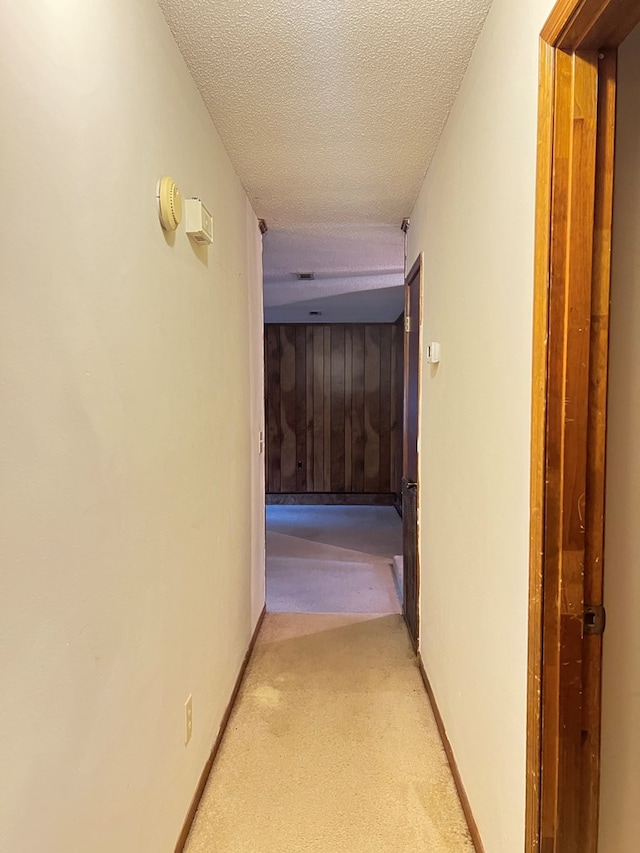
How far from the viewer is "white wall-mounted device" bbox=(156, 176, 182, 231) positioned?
4.34 feet

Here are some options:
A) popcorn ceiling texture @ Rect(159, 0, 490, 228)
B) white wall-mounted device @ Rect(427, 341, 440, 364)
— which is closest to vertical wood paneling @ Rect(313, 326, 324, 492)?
popcorn ceiling texture @ Rect(159, 0, 490, 228)

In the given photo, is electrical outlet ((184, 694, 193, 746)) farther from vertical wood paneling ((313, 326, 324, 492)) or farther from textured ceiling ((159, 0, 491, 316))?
vertical wood paneling ((313, 326, 324, 492))

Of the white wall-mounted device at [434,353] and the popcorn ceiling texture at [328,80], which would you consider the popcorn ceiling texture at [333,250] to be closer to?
the popcorn ceiling texture at [328,80]

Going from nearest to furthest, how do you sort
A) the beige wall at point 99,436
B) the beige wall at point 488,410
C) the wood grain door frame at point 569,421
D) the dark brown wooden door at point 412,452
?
the beige wall at point 99,436, the wood grain door frame at point 569,421, the beige wall at point 488,410, the dark brown wooden door at point 412,452

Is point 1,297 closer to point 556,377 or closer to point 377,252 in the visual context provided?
point 556,377

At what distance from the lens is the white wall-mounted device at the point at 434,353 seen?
83.4 inches

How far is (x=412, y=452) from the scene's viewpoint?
2955 millimetres

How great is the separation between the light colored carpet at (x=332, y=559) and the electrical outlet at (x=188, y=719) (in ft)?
5.75

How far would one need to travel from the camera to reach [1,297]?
0.73 meters

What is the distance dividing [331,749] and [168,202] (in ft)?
6.46

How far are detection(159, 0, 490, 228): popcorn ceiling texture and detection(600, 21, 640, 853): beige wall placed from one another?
662 mm

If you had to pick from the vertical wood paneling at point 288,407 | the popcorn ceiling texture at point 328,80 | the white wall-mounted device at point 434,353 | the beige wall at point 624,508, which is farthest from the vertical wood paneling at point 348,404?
the beige wall at point 624,508

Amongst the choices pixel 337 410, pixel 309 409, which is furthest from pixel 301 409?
pixel 337 410

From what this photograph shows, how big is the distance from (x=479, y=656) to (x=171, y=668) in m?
0.86
